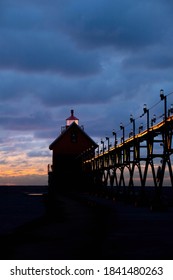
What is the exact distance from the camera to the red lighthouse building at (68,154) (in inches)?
3573

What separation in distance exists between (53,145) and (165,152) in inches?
2378

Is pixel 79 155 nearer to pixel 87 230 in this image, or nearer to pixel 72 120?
pixel 72 120

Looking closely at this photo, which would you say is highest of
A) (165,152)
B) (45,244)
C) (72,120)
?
(72,120)

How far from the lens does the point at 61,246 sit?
656 inches

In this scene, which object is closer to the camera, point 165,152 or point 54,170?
point 165,152

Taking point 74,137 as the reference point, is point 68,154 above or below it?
below

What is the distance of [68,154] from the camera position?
92.0 meters

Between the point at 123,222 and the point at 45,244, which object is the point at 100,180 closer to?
the point at 123,222

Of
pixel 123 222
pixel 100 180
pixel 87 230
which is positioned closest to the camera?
pixel 87 230

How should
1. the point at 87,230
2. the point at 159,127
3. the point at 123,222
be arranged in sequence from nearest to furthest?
the point at 87,230
the point at 123,222
the point at 159,127

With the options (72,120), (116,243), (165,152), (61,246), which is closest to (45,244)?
(61,246)

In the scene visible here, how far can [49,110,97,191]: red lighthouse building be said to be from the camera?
9075 cm
